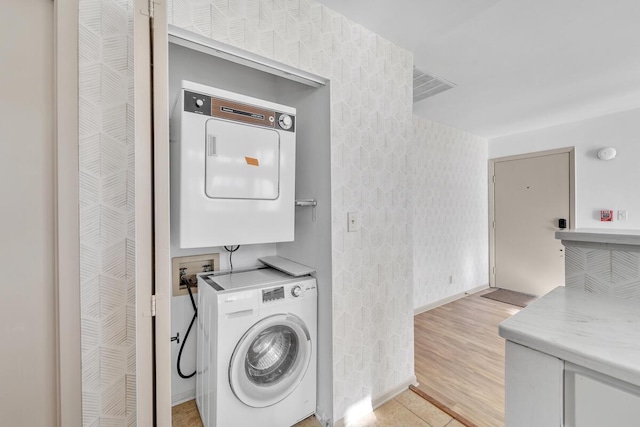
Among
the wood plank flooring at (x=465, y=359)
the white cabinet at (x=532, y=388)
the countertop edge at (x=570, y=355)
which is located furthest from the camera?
the wood plank flooring at (x=465, y=359)

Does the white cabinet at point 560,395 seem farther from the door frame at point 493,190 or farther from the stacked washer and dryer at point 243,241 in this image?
the door frame at point 493,190

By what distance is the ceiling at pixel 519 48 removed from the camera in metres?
1.52

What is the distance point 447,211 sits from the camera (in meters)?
3.64

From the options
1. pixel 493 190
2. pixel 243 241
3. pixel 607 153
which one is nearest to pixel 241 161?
pixel 243 241

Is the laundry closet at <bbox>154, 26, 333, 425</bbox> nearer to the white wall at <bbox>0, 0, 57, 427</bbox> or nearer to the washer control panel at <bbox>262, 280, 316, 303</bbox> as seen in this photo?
the washer control panel at <bbox>262, 280, 316, 303</bbox>

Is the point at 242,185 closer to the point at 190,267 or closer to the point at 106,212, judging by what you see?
the point at 106,212

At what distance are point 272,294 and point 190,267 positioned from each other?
26.7 inches

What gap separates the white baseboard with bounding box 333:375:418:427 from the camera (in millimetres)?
1714

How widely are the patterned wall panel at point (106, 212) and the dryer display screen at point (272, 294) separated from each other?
0.57 m

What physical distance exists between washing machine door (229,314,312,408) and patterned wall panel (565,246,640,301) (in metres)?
1.28

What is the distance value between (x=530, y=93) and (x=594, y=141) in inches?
56.8

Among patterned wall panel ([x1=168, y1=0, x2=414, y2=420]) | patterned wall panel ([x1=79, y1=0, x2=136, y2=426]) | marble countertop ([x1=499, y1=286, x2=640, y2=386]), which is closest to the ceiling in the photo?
patterned wall panel ([x1=168, y1=0, x2=414, y2=420])

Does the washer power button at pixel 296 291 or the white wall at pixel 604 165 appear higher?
the white wall at pixel 604 165

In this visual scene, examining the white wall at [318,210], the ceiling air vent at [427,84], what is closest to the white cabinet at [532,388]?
the white wall at [318,210]
